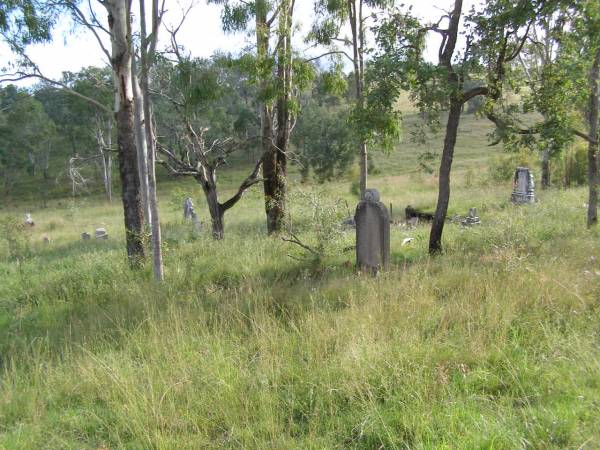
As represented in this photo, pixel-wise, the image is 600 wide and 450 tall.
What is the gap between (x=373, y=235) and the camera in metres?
7.05

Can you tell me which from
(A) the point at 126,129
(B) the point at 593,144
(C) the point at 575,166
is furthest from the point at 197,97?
(C) the point at 575,166

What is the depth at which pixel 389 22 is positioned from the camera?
27.2 feet

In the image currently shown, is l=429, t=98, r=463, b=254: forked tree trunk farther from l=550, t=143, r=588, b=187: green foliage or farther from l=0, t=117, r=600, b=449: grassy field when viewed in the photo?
l=550, t=143, r=588, b=187: green foliage

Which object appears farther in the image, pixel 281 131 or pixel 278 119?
pixel 278 119

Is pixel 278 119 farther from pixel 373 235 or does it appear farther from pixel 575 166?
pixel 575 166

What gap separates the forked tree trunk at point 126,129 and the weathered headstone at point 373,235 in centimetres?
390

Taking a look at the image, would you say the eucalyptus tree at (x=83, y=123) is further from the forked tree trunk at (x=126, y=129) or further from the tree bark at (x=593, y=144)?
the tree bark at (x=593, y=144)

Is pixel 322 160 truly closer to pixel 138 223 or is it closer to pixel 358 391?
pixel 138 223

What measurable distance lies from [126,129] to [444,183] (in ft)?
19.3

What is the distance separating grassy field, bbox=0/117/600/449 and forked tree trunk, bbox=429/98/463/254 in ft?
5.24

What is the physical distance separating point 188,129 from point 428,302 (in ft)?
→ 32.4

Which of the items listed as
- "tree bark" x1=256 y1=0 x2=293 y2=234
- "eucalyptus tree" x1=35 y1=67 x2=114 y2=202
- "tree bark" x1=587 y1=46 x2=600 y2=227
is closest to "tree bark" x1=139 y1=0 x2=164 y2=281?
"tree bark" x1=256 y1=0 x2=293 y2=234

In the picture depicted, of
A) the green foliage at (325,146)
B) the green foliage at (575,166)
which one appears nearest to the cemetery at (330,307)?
the green foliage at (575,166)

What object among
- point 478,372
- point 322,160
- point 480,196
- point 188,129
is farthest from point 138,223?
point 322,160
